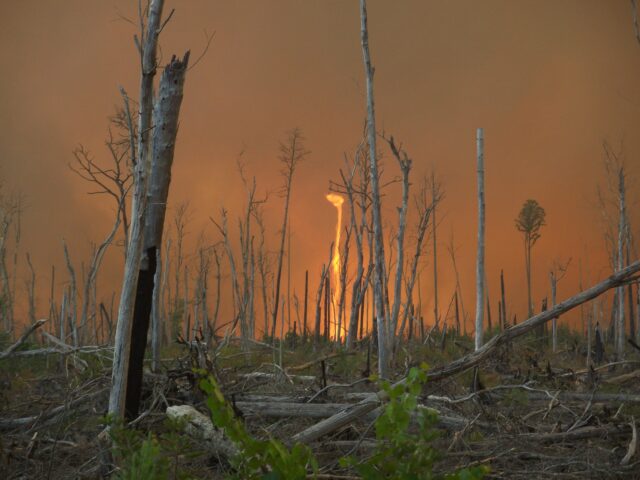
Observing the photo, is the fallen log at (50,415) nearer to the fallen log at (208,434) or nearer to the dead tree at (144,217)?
the dead tree at (144,217)

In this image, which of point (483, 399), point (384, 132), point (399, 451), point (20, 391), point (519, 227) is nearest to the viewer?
point (399, 451)

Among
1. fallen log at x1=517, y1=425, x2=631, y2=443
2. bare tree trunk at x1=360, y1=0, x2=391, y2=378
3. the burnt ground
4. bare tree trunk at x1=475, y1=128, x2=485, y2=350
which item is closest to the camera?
the burnt ground

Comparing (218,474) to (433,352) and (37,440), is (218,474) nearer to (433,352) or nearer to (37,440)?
(37,440)

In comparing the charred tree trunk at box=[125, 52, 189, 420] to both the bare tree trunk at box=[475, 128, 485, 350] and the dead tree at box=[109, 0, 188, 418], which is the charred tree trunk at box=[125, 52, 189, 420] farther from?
the bare tree trunk at box=[475, 128, 485, 350]

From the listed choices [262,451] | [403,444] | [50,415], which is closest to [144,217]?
[50,415]

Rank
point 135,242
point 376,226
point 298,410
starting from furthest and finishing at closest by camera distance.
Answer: point 376,226 → point 298,410 → point 135,242

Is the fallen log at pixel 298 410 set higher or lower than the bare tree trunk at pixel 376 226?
lower

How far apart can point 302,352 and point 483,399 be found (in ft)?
27.1

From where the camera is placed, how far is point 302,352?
15523 mm

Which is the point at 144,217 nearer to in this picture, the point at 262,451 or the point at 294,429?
the point at 294,429

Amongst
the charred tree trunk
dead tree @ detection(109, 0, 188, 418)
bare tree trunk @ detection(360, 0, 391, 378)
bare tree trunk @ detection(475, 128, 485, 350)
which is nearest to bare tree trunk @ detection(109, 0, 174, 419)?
dead tree @ detection(109, 0, 188, 418)

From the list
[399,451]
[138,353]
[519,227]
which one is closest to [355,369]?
[138,353]

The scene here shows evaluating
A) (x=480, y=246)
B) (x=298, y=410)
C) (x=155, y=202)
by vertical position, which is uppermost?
(x=480, y=246)

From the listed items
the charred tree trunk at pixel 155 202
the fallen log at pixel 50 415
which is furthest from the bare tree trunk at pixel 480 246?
the fallen log at pixel 50 415
